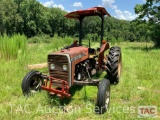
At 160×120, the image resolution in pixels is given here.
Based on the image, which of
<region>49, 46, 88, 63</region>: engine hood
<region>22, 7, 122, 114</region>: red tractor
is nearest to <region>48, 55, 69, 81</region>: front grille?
<region>22, 7, 122, 114</region>: red tractor

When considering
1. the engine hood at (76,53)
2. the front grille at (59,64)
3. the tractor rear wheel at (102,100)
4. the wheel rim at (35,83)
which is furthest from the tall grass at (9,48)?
the tractor rear wheel at (102,100)

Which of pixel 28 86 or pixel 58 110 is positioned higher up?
pixel 28 86

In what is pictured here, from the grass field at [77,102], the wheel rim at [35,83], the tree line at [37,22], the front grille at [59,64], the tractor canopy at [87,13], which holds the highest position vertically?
the tree line at [37,22]

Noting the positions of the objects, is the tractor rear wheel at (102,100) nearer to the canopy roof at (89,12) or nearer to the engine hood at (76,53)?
the engine hood at (76,53)

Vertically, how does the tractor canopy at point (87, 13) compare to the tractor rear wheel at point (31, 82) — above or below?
above

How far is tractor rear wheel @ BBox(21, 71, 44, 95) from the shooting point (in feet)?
15.0

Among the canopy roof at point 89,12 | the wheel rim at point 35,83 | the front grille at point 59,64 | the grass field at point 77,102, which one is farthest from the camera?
the canopy roof at point 89,12

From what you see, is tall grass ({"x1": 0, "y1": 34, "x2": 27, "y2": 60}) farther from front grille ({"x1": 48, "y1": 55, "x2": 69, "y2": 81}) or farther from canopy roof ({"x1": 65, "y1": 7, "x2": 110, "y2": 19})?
front grille ({"x1": 48, "y1": 55, "x2": 69, "y2": 81})

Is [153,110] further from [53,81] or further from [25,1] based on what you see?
[25,1]

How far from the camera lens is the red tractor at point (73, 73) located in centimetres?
413

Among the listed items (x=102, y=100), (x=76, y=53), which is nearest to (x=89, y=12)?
(x=76, y=53)

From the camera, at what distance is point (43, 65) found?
8.02m

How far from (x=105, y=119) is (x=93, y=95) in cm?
122

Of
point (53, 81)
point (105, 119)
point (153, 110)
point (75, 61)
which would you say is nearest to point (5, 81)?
point (53, 81)
